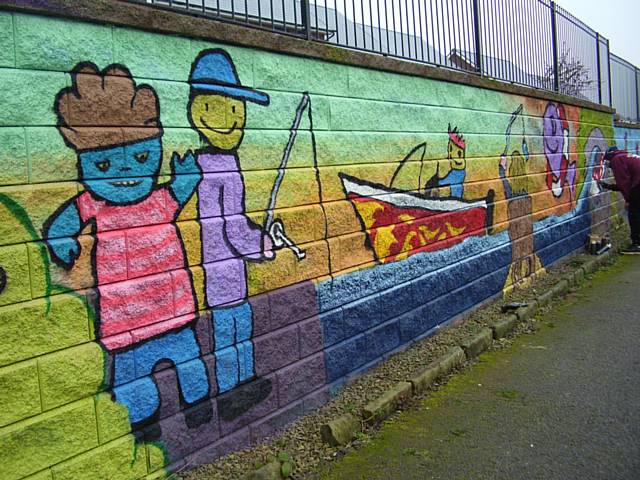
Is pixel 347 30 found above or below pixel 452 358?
above

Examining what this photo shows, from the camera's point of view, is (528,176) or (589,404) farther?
(528,176)

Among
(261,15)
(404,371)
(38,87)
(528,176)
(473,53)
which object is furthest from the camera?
(528,176)

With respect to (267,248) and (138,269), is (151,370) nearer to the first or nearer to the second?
(138,269)

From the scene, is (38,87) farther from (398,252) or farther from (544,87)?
(544,87)

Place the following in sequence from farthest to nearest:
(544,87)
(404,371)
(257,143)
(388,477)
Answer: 1. (544,87)
2. (404,371)
3. (257,143)
4. (388,477)

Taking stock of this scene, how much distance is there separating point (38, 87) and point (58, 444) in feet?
5.12

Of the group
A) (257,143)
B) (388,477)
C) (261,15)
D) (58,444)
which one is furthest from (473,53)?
(58,444)

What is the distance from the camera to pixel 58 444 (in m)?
2.80

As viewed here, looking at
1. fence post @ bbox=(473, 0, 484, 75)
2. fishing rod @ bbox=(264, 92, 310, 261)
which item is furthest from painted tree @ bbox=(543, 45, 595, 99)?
fishing rod @ bbox=(264, 92, 310, 261)

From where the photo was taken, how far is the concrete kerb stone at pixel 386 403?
167 inches

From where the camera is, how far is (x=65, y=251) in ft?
9.39

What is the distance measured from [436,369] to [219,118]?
2.65m

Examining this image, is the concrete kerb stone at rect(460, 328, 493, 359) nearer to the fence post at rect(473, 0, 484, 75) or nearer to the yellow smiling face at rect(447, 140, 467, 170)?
the yellow smiling face at rect(447, 140, 467, 170)

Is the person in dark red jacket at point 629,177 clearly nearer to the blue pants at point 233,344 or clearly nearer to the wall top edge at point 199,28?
the wall top edge at point 199,28
